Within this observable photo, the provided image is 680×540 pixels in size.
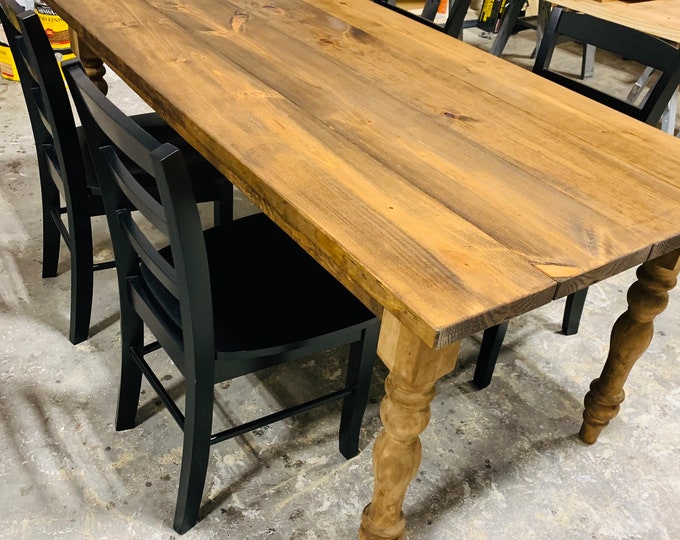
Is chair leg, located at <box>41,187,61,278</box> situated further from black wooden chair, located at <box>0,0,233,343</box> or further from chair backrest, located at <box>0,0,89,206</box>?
chair backrest, located at <box>0,0,89,206</box>

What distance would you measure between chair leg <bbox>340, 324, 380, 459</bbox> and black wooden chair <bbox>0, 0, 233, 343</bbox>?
2.16ft

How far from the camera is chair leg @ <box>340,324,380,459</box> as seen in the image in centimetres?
147

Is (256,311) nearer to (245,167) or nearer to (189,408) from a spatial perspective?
(189,408)

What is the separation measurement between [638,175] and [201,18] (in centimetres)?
117

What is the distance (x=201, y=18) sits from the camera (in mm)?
1811

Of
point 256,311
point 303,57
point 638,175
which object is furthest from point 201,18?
point 638,175

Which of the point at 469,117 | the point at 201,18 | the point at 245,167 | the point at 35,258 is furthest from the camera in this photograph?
the point at 35,258

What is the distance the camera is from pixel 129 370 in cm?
157

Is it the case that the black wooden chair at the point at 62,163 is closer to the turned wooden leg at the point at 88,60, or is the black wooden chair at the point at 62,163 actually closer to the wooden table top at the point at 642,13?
the turned wooden leg at the point at 88,60

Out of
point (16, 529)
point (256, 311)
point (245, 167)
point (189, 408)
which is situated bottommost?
point (16, 529)

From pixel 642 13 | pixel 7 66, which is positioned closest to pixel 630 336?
pixel 642 13

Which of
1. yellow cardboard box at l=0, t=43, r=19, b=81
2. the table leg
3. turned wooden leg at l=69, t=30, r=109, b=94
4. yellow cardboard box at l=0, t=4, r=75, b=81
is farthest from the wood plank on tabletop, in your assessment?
yellow cardboard box at l=0, t=43, r=19, b=81

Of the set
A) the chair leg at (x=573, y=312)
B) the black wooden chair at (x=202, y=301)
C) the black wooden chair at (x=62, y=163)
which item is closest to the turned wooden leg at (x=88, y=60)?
the black wooden chair at (x=62, y=163)

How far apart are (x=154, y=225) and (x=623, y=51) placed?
1246mm
